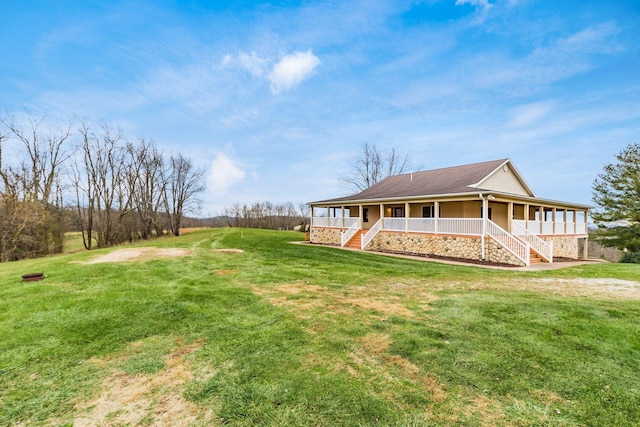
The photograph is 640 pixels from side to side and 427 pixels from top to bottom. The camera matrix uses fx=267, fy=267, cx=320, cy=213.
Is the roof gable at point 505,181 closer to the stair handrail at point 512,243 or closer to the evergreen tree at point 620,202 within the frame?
the stair handrail at point 512,243

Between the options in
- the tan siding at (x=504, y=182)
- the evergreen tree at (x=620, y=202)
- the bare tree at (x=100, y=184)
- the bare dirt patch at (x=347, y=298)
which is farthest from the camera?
the bare tree at (x=100, y=184)

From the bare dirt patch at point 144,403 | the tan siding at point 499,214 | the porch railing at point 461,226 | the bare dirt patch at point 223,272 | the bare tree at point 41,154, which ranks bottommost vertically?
the bare dirt patch at point 223,272

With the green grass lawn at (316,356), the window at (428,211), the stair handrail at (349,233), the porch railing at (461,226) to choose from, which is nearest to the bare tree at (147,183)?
the stair handrail at (349,233)

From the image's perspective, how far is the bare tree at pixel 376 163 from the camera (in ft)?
113

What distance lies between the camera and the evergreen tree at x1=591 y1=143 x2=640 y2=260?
2139cm

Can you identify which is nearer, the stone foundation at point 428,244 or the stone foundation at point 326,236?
the stone foundation at point 428,244

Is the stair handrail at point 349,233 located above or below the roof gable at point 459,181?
below

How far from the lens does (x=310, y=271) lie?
8602 mm

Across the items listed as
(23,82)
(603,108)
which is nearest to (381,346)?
(23,82)

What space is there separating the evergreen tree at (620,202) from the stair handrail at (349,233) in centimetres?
2197

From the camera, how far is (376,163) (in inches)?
1367

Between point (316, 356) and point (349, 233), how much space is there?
14960 mm

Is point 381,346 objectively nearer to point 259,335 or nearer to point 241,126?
point 259,335

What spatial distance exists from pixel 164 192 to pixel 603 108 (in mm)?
39363
